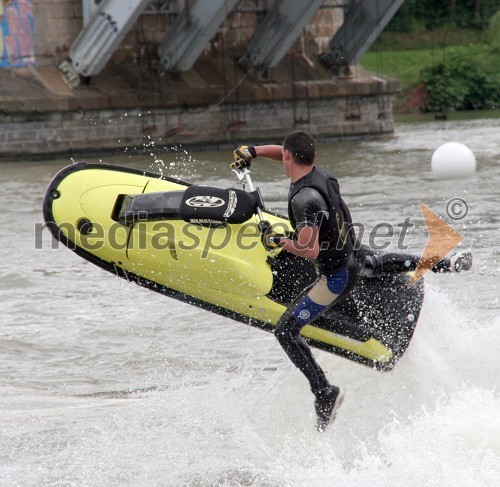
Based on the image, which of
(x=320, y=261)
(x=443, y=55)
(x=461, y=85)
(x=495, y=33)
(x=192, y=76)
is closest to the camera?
(x=320, y=261)

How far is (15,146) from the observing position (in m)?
21.6

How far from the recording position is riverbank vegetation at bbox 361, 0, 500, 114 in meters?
38.7

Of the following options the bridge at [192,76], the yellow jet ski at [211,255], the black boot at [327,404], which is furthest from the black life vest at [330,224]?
the bridge at [192,76]

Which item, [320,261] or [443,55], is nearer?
[320,261]

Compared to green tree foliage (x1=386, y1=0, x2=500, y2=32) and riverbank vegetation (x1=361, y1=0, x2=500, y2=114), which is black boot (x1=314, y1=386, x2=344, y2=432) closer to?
riverbank vegetation (x1=361, y1=0, x2=500, y2=114)

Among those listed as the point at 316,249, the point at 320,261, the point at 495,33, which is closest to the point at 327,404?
the point at 320,261

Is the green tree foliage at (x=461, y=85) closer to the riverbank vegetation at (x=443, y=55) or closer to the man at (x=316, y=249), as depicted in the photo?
the riverbank vegetation at (x=443, y=55)

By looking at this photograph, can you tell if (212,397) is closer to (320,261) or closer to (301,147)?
(320,261)

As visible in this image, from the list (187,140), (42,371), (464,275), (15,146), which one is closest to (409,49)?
(187,140)

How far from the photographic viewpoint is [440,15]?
49188 mm

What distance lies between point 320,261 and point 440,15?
4497 centimetres

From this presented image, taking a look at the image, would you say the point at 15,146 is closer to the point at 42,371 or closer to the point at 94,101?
the point at 94,101

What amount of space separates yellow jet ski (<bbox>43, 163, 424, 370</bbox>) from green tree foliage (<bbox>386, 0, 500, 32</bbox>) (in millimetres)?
41696

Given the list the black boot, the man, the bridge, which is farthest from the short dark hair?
the bridge
